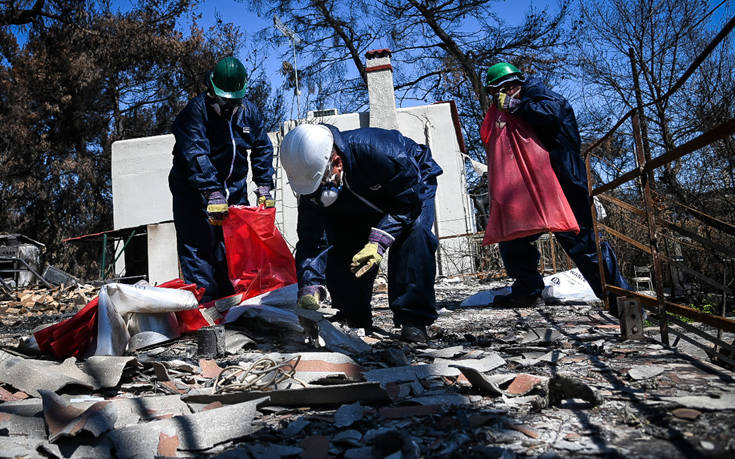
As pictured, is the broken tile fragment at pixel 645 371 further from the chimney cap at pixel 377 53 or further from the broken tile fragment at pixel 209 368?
the chimney cap at pixel 377 53

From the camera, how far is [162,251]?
1135 cm

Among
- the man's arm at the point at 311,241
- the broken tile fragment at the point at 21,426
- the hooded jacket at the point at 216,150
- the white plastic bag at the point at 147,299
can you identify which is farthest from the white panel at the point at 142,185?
the broken tile fragment at the point at 21,426

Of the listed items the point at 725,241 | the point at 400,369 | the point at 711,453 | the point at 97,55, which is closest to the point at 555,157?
the point at 725,241

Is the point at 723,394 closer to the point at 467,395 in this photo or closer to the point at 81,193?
the point at 467,395

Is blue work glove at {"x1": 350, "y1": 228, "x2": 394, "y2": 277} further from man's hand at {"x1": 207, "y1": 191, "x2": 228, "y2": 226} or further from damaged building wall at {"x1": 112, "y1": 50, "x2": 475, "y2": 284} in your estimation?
damaged building wall at {"x1": 112, "y1": 50, "x2": 475, "y2": 284}

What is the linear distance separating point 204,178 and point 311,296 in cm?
152

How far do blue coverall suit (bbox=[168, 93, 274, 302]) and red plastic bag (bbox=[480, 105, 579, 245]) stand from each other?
6.86 ft

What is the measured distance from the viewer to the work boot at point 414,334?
307 centimetres

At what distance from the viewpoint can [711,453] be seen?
1.29 metres

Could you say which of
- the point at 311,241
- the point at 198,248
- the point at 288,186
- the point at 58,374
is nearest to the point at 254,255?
the point at 198,248

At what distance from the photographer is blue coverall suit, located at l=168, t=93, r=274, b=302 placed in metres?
3.97

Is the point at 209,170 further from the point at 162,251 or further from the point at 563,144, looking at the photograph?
the point at 162,251

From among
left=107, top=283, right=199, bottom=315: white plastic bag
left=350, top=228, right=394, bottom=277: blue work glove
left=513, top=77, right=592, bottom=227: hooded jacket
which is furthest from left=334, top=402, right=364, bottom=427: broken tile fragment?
left=513, top=77, right=592, bottom=227: hooded jacket

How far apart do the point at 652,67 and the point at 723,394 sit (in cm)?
668
